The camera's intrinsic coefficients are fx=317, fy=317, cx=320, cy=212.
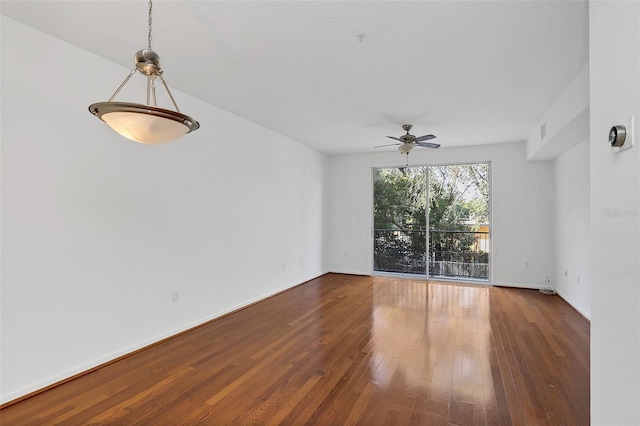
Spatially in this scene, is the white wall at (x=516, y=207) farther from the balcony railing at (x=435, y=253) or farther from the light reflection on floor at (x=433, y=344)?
the light reflection on floor at (x=433, y=344)

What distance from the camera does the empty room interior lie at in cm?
157

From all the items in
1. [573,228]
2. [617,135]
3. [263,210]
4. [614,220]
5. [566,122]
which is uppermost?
[566,122]

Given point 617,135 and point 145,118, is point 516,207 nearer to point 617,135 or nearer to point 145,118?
point 617,135

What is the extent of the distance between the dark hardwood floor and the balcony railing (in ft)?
6.24

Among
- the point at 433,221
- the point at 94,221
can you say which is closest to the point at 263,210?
the point at 94,221

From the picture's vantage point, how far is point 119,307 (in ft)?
9.50

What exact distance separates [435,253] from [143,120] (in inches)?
235

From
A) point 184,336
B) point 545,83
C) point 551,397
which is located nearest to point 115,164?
point 184,336

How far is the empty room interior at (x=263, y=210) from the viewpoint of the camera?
1.57 metres

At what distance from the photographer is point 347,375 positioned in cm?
260

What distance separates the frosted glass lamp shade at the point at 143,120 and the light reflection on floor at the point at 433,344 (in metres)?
2.29

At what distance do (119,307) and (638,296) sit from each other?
11.5 feet

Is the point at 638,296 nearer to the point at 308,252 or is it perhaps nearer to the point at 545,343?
the point at 545,343

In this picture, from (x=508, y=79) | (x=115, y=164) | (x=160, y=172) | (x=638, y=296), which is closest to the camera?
(x=638, y=296)
